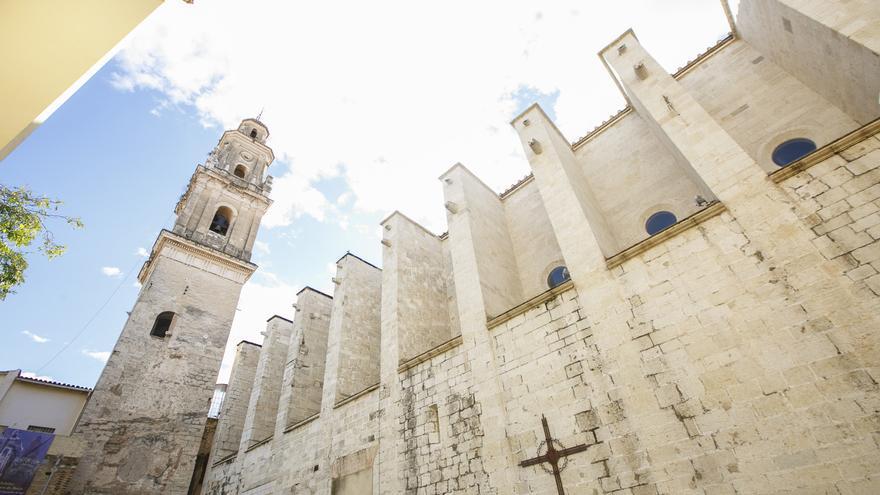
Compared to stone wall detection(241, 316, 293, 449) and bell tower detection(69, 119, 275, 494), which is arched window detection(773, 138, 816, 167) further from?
bell tower detection(69, 119, 275, 494)

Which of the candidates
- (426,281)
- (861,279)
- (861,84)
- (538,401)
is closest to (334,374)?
(426,281)

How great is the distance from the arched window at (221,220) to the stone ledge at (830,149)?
67.2ft

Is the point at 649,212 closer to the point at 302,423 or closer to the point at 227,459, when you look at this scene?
the point at 302,423

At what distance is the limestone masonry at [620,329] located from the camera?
4477mm

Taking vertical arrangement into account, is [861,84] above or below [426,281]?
below

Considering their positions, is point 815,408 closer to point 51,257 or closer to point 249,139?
point 51,257

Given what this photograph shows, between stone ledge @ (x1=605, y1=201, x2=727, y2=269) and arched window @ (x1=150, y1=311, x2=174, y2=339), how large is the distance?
16.0 meters

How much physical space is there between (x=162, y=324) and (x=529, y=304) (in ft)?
48.5

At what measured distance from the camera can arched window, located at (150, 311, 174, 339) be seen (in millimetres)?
14781

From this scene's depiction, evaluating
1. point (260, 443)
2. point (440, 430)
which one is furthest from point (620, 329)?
point (260, 443)

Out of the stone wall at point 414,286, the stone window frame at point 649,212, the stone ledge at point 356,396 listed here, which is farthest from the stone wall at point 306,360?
the stone window frame at point 649,212

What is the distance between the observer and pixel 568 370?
6.11 metres

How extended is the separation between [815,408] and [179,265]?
62.8 ft

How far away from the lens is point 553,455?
5727 millimetres
